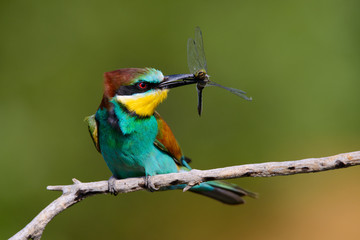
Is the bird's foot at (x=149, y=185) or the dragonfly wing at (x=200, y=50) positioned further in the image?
the dragonfly wing at (x=200, y=50)

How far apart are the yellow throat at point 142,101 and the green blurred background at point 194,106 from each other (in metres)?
0.97

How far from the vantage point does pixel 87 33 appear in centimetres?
447

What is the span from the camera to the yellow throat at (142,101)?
2.68 meters

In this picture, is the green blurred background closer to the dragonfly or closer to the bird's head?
the bird's head

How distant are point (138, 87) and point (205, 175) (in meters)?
0.73

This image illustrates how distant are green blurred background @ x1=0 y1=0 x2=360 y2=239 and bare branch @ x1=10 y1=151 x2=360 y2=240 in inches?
53.3

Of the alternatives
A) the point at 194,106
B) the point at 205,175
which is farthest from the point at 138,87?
the point at 194,106

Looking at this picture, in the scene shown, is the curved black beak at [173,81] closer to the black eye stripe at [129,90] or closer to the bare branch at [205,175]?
the black eye stripe at [129,90]

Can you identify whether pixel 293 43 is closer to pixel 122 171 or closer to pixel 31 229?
pixel 122 171

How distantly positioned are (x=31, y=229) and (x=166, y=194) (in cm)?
176

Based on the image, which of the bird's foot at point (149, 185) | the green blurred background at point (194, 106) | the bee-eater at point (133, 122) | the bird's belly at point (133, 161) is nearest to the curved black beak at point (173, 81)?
the bee-eater at point (133, 122)

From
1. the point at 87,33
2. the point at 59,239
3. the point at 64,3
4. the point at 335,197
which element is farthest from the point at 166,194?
the point at 64,3

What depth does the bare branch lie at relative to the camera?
2.00 m

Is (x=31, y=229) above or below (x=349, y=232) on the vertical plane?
above
